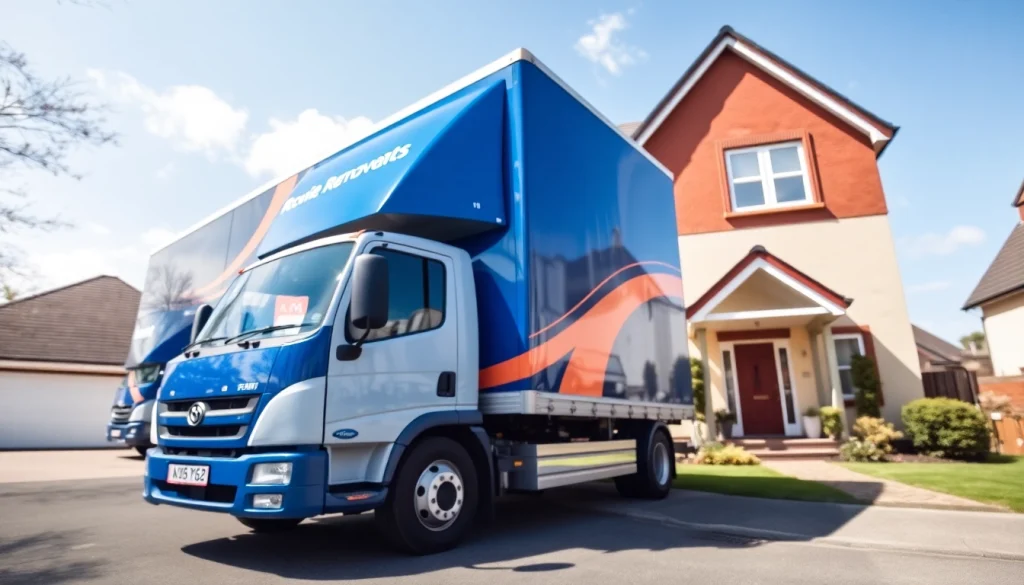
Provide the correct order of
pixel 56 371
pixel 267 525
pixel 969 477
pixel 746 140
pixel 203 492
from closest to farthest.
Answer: pixel 203 492, pixel 267 525, pixel 969 477, pixel 746 140, pixel 56 371

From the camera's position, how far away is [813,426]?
12.7 meters

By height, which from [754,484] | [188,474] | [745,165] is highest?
[745,165]

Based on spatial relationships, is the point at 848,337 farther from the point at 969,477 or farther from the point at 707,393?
the point at 969,477

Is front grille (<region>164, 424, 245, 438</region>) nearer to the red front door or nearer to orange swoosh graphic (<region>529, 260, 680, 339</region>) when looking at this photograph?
orange swoosh graphic (<region>529, 260, 680, 339</region>)

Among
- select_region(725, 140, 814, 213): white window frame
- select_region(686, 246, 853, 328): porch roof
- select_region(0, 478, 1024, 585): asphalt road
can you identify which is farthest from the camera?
select_region(725, 140, 814, 213): white window frame

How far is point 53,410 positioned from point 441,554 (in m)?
20.1

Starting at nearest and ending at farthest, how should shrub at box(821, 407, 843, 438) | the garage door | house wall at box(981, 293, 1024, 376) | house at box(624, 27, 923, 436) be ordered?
1. shrub at box(821, 407, 843, 438)
2. house at box(624, 27, 923, 436)
3. the garage door
4. house wall at box(981, 293, 1024, 376)

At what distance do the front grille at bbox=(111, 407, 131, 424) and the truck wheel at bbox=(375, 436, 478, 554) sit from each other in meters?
11.6

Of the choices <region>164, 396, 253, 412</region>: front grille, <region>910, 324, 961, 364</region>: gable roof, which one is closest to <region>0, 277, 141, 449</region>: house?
<region>164, 396, 253, 412</region>: front grille

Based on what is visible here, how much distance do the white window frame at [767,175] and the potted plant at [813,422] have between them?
5011 millimetres

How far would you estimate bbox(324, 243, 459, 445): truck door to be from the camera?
407 centimetres

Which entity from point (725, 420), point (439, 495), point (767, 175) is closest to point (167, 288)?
point (439, 495)

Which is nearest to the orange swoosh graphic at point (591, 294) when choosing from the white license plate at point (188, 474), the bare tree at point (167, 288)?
the white license plate at point (188, 474)

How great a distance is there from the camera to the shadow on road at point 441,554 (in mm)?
4059
